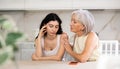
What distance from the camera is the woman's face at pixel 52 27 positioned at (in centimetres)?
85

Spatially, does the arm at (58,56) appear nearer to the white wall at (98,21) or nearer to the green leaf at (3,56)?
the white wall at (98,21)

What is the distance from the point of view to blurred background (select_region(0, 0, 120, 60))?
1192mm

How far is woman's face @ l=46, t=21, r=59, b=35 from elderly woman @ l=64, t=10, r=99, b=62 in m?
0.06

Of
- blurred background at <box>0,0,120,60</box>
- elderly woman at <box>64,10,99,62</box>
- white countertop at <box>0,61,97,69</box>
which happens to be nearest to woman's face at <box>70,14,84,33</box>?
elderly woman at <box>64,10,99,62</box>

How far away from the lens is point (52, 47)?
0.84m

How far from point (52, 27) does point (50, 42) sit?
0.21ft

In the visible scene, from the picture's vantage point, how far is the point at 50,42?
841 mm

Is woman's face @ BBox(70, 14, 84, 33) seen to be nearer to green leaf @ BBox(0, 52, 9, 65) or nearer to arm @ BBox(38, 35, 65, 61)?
arm @ BBox(38, 35, 65, 61)

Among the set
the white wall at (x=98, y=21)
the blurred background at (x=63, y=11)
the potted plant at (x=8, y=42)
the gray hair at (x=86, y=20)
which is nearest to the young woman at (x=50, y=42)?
the gray hair at (x=86, y=20)

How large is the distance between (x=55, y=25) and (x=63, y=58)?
0.14 metres

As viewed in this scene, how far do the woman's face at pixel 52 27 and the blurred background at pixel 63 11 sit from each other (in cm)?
30

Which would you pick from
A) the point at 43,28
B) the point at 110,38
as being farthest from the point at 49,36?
the point at 110,38
